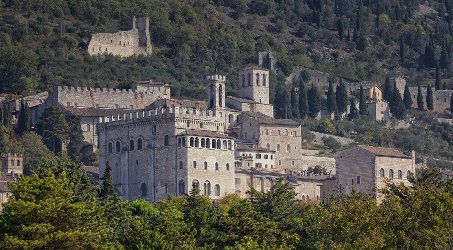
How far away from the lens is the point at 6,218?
127ft

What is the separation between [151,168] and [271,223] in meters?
34.5

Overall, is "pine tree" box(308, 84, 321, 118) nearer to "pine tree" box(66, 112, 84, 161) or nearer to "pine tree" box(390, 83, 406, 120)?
"pine tree" box(390, 83, 406, 120)

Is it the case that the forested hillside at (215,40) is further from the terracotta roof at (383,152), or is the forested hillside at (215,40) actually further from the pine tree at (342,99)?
the terracotta roof at (383,152)

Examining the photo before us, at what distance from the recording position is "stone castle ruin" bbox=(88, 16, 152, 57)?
131m

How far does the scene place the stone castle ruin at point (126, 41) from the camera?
131000mm

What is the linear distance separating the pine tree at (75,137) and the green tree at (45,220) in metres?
59.1

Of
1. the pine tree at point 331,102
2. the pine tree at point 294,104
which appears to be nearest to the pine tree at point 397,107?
the pine tree at point 331,102

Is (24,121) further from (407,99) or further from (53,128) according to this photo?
(407,99)

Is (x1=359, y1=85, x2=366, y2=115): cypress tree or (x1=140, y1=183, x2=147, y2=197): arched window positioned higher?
(x1=359, y1=85, x2=366, y2=115): cypress tree

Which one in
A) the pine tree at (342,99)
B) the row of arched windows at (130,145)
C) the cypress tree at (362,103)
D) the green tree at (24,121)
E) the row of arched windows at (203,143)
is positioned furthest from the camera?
the cypress tree at (362,103)

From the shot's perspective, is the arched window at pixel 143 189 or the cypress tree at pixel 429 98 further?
the cypress tree at pixel 429 98

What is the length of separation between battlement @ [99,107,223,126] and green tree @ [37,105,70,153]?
467 inches

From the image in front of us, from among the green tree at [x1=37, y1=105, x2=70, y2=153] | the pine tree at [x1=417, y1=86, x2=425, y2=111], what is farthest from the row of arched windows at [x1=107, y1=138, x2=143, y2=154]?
the pine tree at [x1=417, y1=86, x2=425, y2=111]

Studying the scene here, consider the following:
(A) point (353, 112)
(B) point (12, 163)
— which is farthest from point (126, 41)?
(B) point (12, 163)
